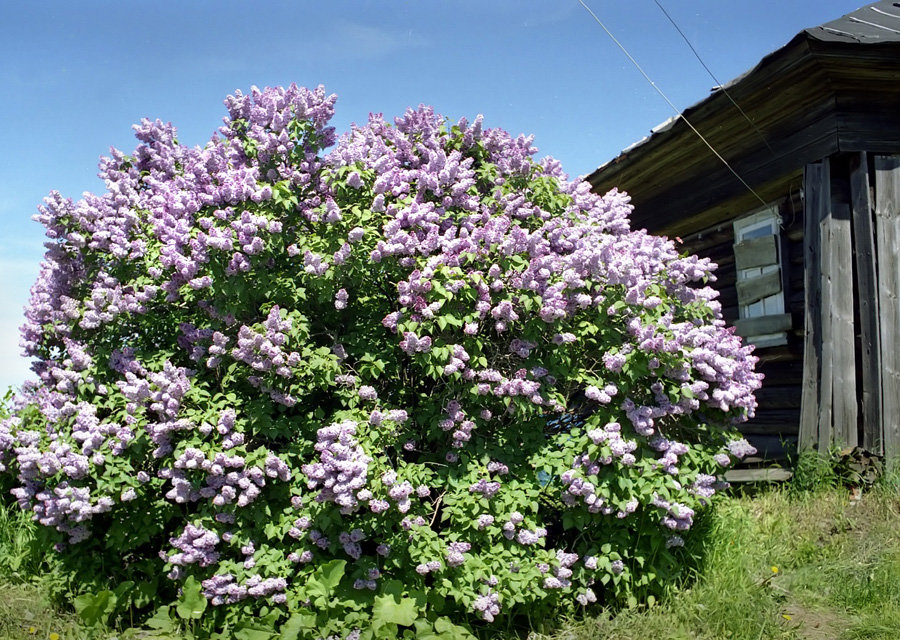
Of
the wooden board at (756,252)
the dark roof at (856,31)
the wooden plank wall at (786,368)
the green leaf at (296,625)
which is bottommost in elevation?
the green leaf at (296,625)

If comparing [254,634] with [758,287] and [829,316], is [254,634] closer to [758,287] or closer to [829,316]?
[829,316]

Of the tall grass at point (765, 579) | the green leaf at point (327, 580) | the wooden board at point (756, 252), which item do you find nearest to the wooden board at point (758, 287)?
the wooden board at point (756, 252)

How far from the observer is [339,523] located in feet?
14.1

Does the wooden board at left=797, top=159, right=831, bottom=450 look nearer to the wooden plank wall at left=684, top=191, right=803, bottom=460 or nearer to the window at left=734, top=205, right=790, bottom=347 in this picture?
the wooden plank wall at left=684, top=191, right=803, bottom=460

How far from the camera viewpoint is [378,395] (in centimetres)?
484

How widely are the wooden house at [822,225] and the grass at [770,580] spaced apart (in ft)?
2.80

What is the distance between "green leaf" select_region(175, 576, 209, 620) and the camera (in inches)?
180

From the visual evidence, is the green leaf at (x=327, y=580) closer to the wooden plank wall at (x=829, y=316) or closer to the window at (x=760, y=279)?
the wooden plank wall at (x=829, y=316)

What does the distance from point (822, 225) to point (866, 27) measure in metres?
1.78

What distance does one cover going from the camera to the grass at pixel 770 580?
14.9 feet

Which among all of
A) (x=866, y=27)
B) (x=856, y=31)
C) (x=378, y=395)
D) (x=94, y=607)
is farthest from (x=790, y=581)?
(x=866, y=27)

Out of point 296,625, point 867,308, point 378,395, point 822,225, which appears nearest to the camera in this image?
point 296,625

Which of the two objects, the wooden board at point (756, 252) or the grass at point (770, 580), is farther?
the wooden board at point (756, 252)

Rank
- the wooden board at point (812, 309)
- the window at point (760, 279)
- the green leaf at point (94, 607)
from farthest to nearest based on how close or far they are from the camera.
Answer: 1. the window at point (760, 279)
2. the wooden board at point (812, 309)
3. the green leaf at point (94, 607)
